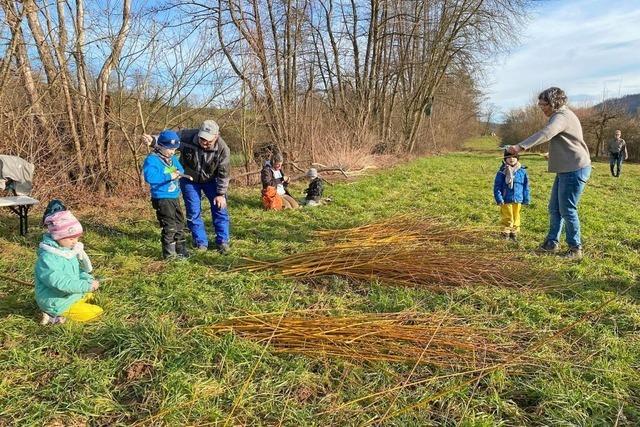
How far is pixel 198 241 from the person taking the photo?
16.8ft

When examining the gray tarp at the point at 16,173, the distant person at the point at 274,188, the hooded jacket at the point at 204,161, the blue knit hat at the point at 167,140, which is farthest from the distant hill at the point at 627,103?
the gray tarp at the point at 16,173

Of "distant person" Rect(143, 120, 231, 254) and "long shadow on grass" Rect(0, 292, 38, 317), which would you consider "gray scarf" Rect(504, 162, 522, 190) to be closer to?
"distant person" Rect(143, 120, 231, 254)

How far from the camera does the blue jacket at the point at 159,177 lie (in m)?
4.53

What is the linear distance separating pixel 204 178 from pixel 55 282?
2232 mm

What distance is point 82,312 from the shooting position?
3260 millimetres

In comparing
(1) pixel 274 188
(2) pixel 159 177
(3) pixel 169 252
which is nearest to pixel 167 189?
(2) pixel 159 177

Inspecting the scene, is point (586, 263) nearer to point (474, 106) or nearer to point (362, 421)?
point (362, 421)

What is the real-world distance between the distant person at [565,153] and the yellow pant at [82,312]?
433 cm

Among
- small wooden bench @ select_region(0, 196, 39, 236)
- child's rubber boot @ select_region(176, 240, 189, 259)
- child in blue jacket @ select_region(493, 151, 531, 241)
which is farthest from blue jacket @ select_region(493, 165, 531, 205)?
small wooden bench @ select_region(0, 196, 39, 236)

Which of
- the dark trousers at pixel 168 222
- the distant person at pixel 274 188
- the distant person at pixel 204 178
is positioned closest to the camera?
the dark trousers at pixel 168 222

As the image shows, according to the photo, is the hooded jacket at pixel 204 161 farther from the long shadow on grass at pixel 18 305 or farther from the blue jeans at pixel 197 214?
the long shadow on grass at pixel 18 305

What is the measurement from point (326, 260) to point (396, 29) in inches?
848

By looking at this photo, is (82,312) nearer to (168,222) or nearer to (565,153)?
(168,222)

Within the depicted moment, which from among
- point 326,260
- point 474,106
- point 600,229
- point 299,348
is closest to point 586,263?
point 600,229
